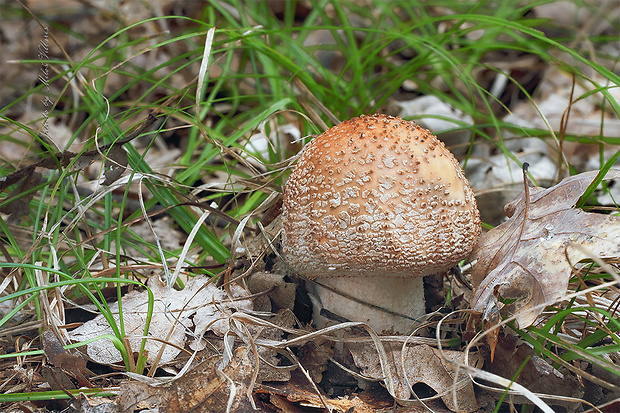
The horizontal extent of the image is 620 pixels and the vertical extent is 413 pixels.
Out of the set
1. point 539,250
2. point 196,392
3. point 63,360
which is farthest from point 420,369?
point 63,360

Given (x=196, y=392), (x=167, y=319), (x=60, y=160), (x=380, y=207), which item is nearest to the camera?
(x=196, y=392)

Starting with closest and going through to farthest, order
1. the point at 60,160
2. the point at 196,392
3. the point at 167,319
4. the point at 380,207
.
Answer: the point at 196,392 < the point at 380,207 < the point at 167,319 < the point at 60,160

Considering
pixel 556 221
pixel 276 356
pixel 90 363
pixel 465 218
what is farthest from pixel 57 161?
pixel 556 221

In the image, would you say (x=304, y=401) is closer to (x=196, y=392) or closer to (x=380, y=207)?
(x=196, y=392)

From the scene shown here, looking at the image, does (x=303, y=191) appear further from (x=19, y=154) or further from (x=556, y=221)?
(x=19, y=154)

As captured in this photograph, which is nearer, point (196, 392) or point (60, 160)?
point (196, 392)

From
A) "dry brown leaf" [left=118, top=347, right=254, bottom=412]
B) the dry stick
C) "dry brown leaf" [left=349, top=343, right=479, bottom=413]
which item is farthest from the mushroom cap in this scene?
the dry stick

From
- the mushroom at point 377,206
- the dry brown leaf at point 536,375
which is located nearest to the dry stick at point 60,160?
the mushroom at point 377,206

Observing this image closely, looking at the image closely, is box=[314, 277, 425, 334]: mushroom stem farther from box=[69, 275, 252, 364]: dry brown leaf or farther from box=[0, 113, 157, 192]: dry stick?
box=[0, 113, 157, 192]: dry stick
